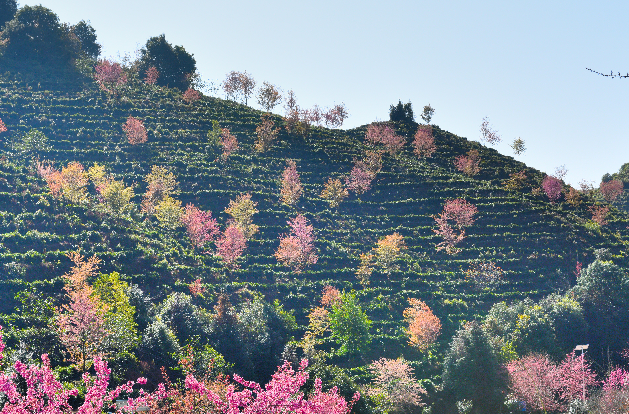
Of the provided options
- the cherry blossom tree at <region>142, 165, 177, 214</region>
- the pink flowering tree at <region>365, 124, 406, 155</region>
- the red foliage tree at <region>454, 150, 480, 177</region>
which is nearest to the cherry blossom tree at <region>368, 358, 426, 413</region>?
the cherry blossom tree at <region>142, 165, 177, 214</region>

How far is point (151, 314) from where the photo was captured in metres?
36.9

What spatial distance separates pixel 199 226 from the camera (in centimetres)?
5234

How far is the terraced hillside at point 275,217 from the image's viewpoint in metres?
45.4

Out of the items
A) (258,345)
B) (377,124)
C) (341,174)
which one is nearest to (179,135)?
(341,174)

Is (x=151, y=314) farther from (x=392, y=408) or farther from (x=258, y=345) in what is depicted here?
(x=392, y=408)

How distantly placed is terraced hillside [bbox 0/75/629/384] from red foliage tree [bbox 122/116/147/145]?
1.13 meters

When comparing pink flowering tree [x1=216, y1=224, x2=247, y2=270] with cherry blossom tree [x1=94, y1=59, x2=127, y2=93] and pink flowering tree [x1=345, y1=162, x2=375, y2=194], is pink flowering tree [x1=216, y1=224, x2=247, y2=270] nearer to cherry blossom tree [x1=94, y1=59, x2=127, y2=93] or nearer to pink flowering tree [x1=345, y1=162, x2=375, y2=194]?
pink flowering tree [x1=345, y1=162, x2=375, y2=194]

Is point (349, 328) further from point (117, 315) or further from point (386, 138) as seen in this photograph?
point (386, 138)

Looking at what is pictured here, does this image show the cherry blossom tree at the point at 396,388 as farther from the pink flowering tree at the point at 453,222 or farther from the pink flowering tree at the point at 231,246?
the pink flowering tree at the point at 453,222

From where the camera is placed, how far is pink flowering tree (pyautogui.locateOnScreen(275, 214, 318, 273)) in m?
51.3

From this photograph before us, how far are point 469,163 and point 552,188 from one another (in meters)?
12.3

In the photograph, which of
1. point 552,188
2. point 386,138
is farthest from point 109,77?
point 552,188

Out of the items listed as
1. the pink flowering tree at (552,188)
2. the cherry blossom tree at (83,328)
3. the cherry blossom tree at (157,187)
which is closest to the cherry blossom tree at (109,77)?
the cherry blossom tree at (157,187)

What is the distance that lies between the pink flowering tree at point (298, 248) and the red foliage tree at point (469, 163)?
32323mm
